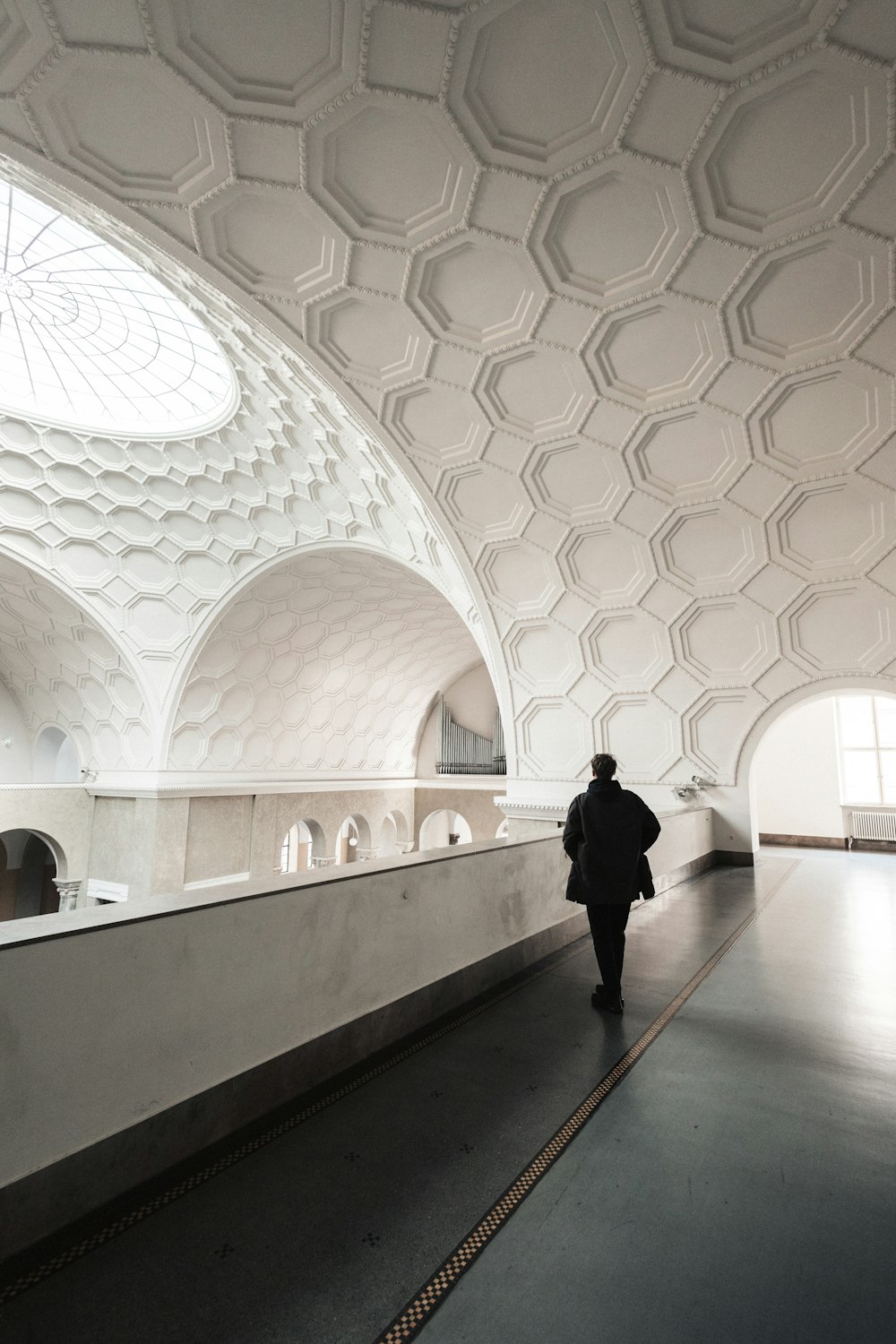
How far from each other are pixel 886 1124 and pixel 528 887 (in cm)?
224

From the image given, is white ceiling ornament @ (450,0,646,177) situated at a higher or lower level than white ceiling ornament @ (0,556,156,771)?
higher

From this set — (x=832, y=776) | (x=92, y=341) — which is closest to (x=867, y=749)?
(x=832, y=776)

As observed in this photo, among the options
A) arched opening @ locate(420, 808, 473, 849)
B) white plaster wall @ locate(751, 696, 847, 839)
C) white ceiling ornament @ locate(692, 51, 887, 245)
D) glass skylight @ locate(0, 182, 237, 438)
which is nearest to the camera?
white ceiling ornament @ locate(692, 51, 887, 245)

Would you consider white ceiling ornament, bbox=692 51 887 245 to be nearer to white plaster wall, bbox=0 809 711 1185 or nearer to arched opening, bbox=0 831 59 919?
white plaster wall, bbox=0 809 711 1185

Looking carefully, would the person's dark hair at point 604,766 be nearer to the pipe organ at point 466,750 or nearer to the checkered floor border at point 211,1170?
the checkered floor border at point 211,1170

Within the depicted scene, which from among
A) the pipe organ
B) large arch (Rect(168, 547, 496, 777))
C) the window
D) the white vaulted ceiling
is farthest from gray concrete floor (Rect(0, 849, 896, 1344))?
the pipe organ

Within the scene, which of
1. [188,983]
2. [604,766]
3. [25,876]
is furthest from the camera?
[25,876]

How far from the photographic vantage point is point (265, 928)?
249cm

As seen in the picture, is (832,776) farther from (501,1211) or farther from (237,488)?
(501,1211)

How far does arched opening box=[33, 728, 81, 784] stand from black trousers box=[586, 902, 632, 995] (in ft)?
56.6

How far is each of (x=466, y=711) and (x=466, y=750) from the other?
1.39 m

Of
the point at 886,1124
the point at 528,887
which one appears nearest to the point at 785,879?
the point at 528,887

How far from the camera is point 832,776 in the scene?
49.2ft

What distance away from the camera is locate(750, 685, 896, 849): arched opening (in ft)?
48.1
